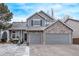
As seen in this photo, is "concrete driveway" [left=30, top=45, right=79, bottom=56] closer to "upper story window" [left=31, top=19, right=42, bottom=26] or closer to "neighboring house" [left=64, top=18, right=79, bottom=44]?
"neighboring house" [left=64, top=18, right=79, bottom=44]

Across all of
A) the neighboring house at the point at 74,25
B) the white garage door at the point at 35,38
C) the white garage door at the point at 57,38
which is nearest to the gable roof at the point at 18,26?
the white garage door at the point at 35,38

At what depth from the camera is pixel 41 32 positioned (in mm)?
29047

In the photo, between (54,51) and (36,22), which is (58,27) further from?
(54,51)

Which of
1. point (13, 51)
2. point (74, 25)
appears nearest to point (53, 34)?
point (74, 25)

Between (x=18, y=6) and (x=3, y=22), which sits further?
(x=3, y=22)

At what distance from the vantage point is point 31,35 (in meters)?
29.0

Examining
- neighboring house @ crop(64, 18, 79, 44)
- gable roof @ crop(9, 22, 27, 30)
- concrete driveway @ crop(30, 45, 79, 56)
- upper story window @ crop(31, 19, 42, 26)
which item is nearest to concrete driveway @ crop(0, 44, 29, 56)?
concrete driveway @ crop(30, 45, 79, 56)

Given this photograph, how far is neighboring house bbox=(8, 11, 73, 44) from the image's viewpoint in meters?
28.5

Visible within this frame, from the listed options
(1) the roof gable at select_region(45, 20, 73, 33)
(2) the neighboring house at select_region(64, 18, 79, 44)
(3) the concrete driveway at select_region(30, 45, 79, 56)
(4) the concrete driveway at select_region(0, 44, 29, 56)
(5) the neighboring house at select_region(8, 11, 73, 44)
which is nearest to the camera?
(4) the concrete driveway at select_region(0, 44, 29, 56)

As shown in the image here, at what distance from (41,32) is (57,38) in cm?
198

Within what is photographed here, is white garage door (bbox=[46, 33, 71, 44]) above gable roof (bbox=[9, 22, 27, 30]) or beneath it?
beneath

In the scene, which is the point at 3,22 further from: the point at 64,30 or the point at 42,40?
the point at 64,30

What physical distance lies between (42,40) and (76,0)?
18.7 m

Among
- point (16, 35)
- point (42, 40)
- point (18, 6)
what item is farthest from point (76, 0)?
point (16, 35)
